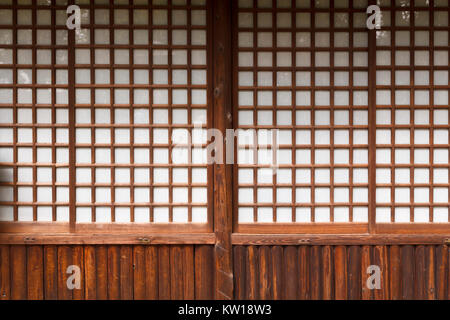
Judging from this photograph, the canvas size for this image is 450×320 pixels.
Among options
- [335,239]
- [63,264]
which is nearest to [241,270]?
[335,239]

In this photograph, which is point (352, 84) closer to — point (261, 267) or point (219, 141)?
point (219, 141)

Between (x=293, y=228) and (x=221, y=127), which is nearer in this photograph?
(x=221, y=127)

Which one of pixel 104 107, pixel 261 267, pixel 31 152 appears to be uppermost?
pixel 104 107

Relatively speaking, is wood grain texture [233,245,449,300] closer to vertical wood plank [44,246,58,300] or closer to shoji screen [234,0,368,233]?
shoji screen [234,0,368,233]

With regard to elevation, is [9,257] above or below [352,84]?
below

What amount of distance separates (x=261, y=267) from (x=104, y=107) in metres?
2.45

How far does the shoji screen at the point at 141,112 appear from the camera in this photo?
14.2ft

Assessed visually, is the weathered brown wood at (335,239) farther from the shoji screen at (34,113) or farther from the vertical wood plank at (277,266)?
the shoji screen at (34,113)

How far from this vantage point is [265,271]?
170 inches

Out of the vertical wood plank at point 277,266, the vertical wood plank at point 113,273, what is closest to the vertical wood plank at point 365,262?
the vertical wood plank at point 277,266

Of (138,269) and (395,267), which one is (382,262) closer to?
(395,267)

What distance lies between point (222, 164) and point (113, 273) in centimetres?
167

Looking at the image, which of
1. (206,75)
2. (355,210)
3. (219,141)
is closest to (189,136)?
(219,141)

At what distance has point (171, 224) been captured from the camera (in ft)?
14.3
